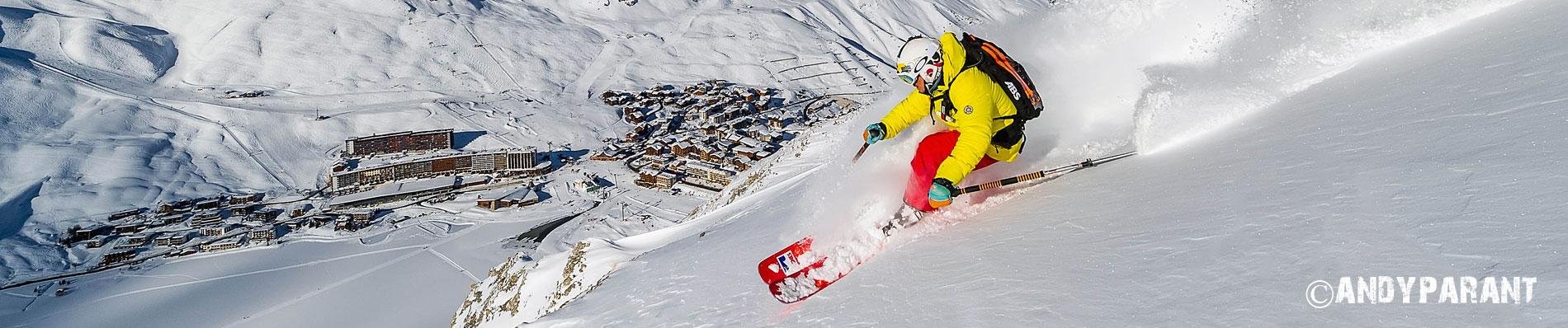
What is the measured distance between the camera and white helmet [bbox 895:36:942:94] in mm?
4949

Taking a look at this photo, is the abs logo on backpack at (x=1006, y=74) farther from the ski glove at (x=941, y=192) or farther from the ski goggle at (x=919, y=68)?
the ski glove at (x=941, y=192)

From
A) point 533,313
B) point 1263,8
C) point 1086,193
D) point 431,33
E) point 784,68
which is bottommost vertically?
point 533,313

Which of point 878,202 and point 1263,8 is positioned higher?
point 1263,8

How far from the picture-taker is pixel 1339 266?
7.74 ft

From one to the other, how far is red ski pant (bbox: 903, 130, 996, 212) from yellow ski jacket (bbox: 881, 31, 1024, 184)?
0.23 ft

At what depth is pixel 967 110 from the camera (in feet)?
15.5

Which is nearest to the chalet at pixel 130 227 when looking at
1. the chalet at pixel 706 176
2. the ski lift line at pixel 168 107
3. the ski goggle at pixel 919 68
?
the ski lift line at pixel 168 107

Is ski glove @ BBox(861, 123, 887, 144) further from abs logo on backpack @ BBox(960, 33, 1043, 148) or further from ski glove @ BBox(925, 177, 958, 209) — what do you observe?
ski glove @ BBox(925, 177, 958, 209)

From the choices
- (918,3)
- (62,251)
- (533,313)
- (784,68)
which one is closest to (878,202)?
(533,313)

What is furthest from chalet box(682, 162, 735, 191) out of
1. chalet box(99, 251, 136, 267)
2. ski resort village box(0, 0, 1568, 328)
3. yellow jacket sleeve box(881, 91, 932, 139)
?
yellow jacket sleeve box(881, 91, 932, 139)

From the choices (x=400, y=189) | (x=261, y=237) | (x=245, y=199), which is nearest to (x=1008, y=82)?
(x=261, y=237)

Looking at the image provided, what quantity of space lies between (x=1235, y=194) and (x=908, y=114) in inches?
102

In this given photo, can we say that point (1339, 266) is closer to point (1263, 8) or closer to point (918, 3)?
point (1263, 8)

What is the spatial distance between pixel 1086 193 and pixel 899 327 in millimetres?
1585
